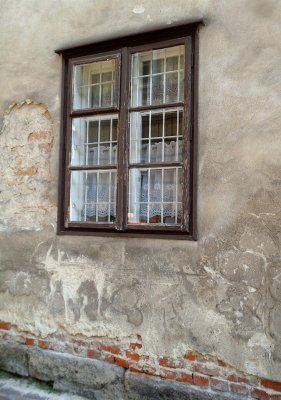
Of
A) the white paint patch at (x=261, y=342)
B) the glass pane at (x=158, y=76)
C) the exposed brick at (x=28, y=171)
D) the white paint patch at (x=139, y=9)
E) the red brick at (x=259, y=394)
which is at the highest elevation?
the white paint patch at (x=139, y=9)

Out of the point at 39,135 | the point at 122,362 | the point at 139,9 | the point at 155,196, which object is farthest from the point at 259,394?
the point at 139,9

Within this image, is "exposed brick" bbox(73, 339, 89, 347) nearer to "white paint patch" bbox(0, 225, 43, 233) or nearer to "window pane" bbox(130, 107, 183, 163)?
"white paint patch" bbox(0, 225, 43, 233)

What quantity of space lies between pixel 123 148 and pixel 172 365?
169cm

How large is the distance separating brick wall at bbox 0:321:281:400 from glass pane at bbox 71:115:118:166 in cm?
147

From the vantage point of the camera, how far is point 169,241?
10.1 feet

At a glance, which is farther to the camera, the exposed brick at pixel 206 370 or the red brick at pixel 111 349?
the red brick at pixel 111 349

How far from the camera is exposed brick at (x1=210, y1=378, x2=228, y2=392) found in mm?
2811

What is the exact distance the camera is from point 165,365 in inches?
120

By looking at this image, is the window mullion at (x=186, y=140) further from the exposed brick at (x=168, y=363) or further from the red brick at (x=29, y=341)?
the red brick at (x=29, y=341)

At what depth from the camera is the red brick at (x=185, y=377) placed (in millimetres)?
2932

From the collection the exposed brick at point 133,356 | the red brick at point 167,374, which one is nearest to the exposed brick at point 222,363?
the red brick at point 167,374

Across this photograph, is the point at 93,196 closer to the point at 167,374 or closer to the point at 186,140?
the point at 186,140

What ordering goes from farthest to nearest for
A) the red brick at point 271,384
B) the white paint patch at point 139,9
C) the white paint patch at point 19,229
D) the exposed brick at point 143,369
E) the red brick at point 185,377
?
the white paint patch at point 19,229 → the white paint patch at point 139,9 → the exposed brick at point 143,369 → the red brick at point 185,377 → the red brick at point 271,384

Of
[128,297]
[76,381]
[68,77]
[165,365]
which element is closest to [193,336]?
[165,365]
